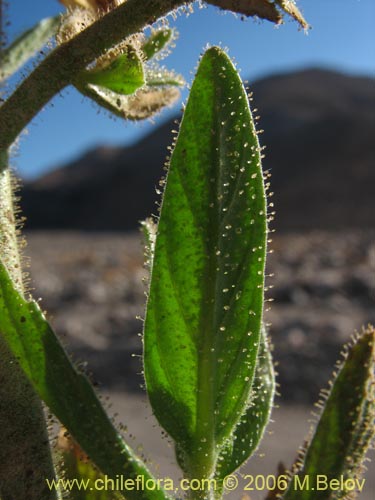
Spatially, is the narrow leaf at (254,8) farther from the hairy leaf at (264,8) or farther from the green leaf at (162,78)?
the green leaf at (162,78)

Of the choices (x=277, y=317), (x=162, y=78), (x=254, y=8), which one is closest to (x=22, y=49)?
(x=162, y=78)

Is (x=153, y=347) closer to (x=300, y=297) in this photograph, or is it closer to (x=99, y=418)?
(x=99, y=418)

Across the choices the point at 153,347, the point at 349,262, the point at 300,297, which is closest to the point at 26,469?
the point at 153,347

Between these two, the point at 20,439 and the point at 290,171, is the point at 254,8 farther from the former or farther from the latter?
the point at 290,171

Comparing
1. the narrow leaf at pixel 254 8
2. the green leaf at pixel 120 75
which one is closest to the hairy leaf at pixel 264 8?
the narrow leaf at pixel 254 8

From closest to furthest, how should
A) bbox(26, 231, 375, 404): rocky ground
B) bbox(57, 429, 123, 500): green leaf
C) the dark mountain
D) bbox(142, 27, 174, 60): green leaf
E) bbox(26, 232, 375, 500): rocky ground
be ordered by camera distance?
bbox(57, 429, 123, 500): green leaf < bbox(142, 27, 174, 60): green leaf < bbox(26, 232, 375, 500): rocky ground < bbox(26, 231, 375, 404): rocky ground < the dark mountain

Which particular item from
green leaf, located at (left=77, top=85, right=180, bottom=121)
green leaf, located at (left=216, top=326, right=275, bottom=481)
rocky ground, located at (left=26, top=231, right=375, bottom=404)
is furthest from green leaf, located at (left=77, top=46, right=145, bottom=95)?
rocky ground, located at (left=26, top=231, right=375, bottom=404)

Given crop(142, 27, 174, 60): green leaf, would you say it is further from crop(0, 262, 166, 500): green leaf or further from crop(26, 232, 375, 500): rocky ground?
crop(26, 232, 375, 500): rocky ground
